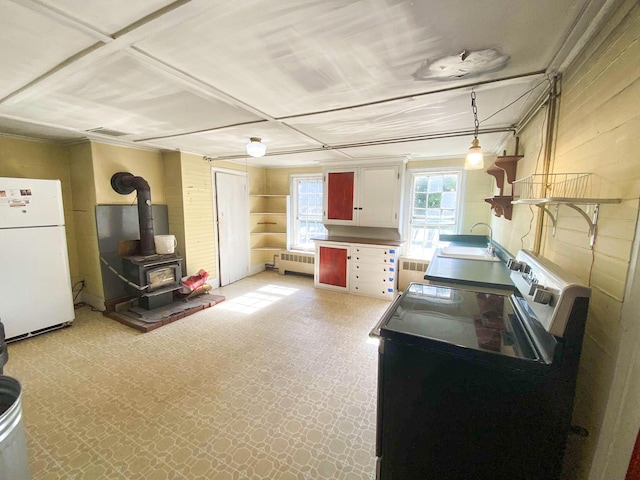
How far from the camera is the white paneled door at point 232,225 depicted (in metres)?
4.64

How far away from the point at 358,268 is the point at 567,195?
313 cm

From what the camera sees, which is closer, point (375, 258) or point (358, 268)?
point (375, 258)

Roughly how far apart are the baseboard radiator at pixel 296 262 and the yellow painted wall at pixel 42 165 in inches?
127

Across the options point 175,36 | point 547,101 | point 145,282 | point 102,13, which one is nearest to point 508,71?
point 547,101

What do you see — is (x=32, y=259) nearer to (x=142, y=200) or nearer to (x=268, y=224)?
(x=142, y=200)

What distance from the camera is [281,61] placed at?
55.0 inches

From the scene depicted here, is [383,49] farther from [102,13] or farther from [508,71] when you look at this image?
[102,13]

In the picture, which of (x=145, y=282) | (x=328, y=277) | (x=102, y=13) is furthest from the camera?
(x=328, y=277)

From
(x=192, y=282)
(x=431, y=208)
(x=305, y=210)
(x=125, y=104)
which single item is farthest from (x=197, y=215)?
(x=431, y=208)

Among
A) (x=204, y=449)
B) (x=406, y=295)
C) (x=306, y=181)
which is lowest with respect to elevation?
(x=204, y=449)

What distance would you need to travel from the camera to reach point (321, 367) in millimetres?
2424

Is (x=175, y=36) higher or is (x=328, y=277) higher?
(x=175, y=36)

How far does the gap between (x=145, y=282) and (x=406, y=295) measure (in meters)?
3.23

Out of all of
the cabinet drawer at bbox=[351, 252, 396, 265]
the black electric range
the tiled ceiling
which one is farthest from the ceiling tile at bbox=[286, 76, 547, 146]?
the cabinet drawer at bbox=[351, 252, 396, 265]
